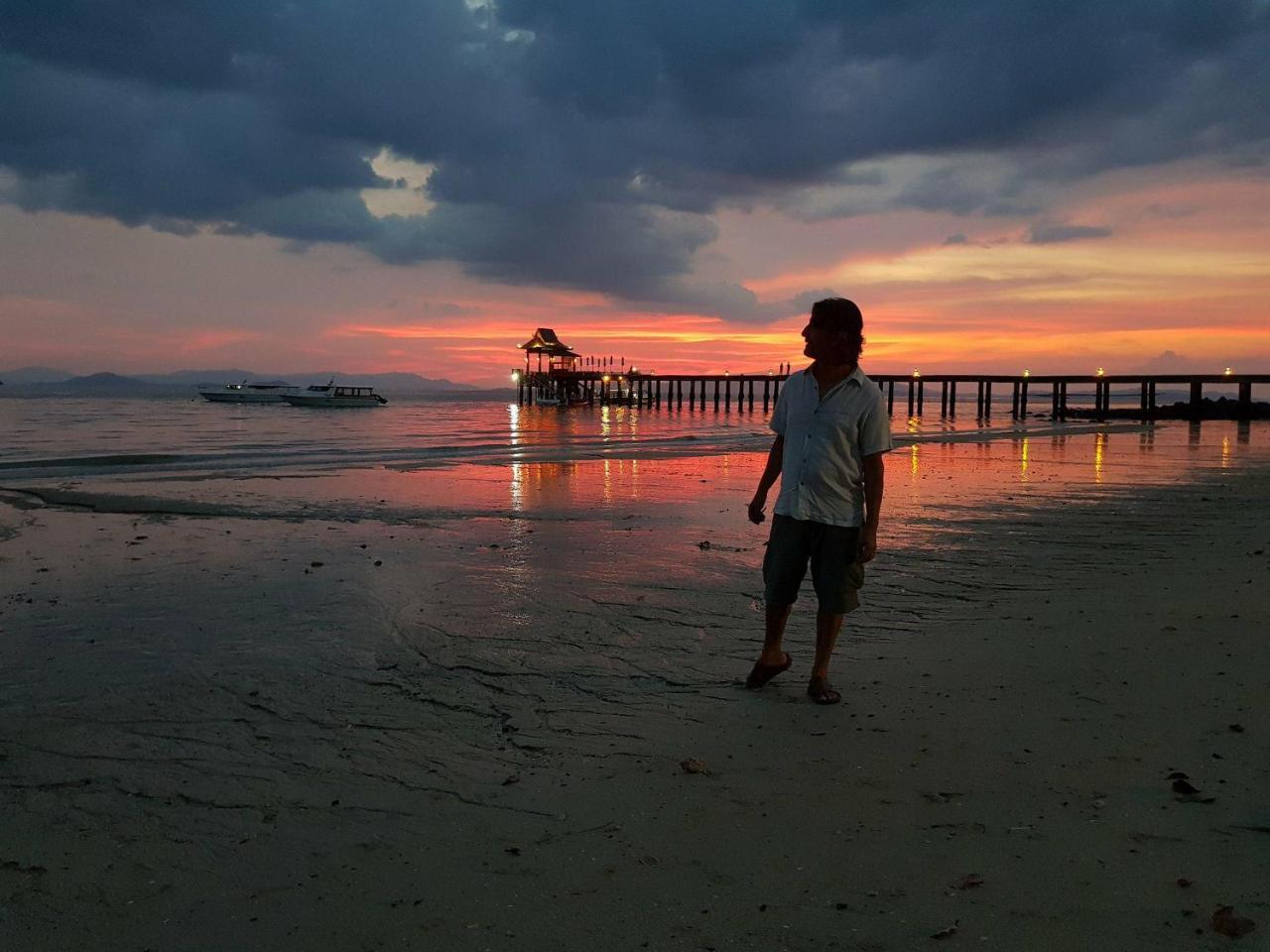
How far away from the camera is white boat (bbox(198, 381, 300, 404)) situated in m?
77.4

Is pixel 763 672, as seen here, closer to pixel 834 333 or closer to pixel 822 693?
pixel 822 693

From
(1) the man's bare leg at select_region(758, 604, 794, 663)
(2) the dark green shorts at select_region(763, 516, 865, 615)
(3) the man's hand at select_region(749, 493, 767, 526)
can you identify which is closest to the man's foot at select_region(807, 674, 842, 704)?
(1) the man's bare leg at select_region(758, 604, 794, 663)

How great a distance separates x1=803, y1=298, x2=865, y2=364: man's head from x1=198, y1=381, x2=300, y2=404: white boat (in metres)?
77.8

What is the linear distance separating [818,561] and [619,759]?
1.40m

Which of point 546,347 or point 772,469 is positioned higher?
point 546,347

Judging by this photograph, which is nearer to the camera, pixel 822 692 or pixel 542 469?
pixel 822 692

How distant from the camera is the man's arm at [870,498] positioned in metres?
4.10

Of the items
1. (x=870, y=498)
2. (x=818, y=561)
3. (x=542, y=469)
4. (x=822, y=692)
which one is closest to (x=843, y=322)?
(x=870, y=498)

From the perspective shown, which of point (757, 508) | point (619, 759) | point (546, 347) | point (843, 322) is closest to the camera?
→ point (619, 759)

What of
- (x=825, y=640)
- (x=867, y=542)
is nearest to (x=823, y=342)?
(x=867, y=542)

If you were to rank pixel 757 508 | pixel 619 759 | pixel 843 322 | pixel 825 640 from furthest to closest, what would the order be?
pixel 757 508 → pixel 825 640 → pixel 843 322 → pixel 619 759

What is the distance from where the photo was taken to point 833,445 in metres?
4.12

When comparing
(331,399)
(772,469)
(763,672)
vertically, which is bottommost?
(763,672)

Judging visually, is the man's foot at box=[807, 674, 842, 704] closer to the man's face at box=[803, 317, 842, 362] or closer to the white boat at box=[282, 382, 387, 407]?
the man's face at box=[803, 317, 842, 362]
